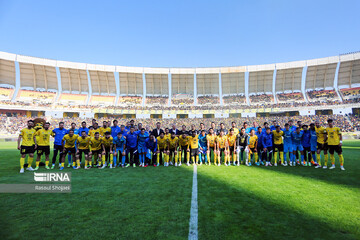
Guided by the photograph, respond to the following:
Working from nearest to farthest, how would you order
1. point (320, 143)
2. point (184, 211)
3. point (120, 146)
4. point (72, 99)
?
point (184, 211) < point (320, 143) < point (120, 146) < point (72, 99)

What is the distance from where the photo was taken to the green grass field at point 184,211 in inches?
96.6

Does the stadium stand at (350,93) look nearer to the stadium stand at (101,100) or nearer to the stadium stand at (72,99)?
the stadium stand at (101,100)

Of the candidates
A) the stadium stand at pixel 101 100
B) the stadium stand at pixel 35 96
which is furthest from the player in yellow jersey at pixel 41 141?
the stadium stand at pixel 35 96

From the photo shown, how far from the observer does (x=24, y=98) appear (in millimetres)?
38406

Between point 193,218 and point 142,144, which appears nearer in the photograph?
point 193,218

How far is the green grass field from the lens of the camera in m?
2.45

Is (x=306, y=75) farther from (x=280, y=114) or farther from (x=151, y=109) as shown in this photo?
(x=151, y=109)

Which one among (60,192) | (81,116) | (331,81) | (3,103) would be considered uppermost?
(331,81)

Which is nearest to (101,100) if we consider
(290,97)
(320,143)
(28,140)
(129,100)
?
(129,100)

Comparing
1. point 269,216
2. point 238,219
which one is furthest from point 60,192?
point 269,216

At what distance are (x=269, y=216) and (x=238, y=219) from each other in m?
0.58

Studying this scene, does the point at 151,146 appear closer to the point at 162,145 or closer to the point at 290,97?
the point at 162,145

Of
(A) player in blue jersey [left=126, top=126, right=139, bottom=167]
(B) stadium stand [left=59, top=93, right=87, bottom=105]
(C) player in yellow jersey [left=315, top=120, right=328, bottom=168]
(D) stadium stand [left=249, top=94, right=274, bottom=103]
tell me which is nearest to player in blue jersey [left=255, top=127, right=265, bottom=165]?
(C) player in yellow jersey [left=315, top=120, right=328, bottom=168]

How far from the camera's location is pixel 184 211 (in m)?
3.12
